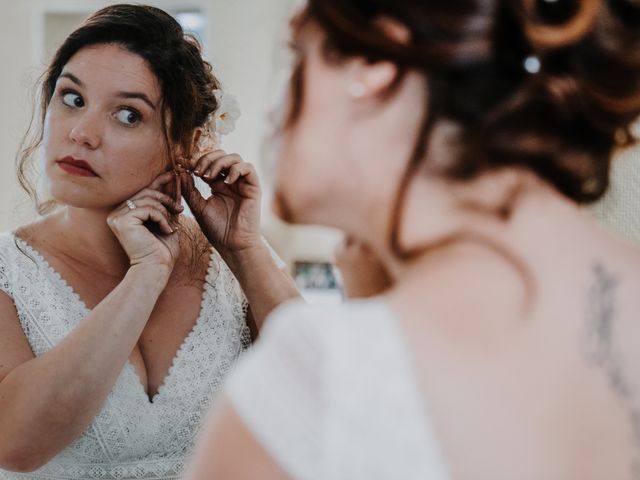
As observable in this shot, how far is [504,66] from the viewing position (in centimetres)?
65

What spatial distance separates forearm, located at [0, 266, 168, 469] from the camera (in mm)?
1267

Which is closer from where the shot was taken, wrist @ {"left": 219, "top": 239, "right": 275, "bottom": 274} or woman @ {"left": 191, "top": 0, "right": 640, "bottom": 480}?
woman @ {"left": 191, "top": 0, "right": 640, "bottom": 480}

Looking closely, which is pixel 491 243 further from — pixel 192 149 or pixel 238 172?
pixel 192 149

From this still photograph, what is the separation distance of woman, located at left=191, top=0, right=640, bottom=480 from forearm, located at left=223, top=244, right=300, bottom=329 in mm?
801

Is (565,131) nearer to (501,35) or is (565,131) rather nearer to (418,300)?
(501,35)

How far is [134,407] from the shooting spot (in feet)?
4.78

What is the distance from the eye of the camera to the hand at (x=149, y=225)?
146 centimetres

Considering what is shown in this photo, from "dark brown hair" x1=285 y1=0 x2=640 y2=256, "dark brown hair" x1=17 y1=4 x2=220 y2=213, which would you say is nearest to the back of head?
"dark brown hair" x1=285 y1=0 x2=640 y2=256

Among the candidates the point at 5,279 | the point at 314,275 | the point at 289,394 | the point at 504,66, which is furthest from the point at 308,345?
the point at 314,275

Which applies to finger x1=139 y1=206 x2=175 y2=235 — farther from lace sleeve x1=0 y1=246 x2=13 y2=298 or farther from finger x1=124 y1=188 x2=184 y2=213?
lace sleeve x1=0 y1=246 x2=13 y2=298

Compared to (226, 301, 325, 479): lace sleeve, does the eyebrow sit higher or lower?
lower

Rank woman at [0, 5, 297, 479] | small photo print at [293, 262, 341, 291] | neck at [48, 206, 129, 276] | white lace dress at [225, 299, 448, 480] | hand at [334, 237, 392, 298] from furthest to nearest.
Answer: small photo print at [293, 262, 341, 291], neck at [48, 206, 129, 276], woman at [0, 5, 297, 479], hand at [334, 237, 392, 298], white lace dress at [225, 299, 448, 480]

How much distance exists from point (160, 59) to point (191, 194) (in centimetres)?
28

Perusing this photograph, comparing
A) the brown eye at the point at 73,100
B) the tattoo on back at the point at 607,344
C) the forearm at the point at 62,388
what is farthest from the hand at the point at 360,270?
the brown eye at the point at 73,100
